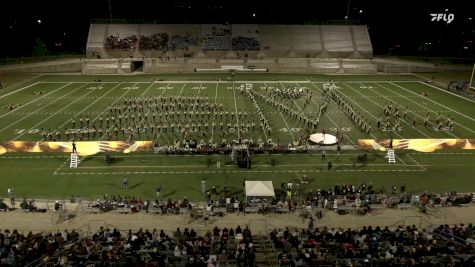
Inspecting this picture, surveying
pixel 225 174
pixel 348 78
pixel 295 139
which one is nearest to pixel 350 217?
pixel 225 174

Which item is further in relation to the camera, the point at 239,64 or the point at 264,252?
the point at 239,64

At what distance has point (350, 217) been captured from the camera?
17891 millimetres

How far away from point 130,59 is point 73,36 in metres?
16.3

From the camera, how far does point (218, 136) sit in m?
29.3

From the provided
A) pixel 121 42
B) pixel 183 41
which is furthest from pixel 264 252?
pixel 121 42

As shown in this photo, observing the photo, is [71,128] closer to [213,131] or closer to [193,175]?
[213,131]

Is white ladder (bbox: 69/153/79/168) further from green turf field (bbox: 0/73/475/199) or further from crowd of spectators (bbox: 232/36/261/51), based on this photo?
crowd of spectators (bbox: 232/36/261/51)

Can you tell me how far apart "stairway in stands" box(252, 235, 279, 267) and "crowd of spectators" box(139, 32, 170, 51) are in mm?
51918

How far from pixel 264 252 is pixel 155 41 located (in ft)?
179

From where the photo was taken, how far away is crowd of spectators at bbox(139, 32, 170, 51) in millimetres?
63037

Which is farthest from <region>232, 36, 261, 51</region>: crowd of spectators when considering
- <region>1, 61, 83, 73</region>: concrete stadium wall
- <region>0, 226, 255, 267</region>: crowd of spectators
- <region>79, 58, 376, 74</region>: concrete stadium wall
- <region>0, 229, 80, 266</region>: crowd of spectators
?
<region>0, 229, 80, 266</region>: crowd of spectators

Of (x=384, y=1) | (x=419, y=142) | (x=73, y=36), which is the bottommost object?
(x=419, y=142)

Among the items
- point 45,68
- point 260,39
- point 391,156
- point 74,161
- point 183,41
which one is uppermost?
point 260,39

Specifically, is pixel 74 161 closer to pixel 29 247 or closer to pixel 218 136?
pixel 218 136
